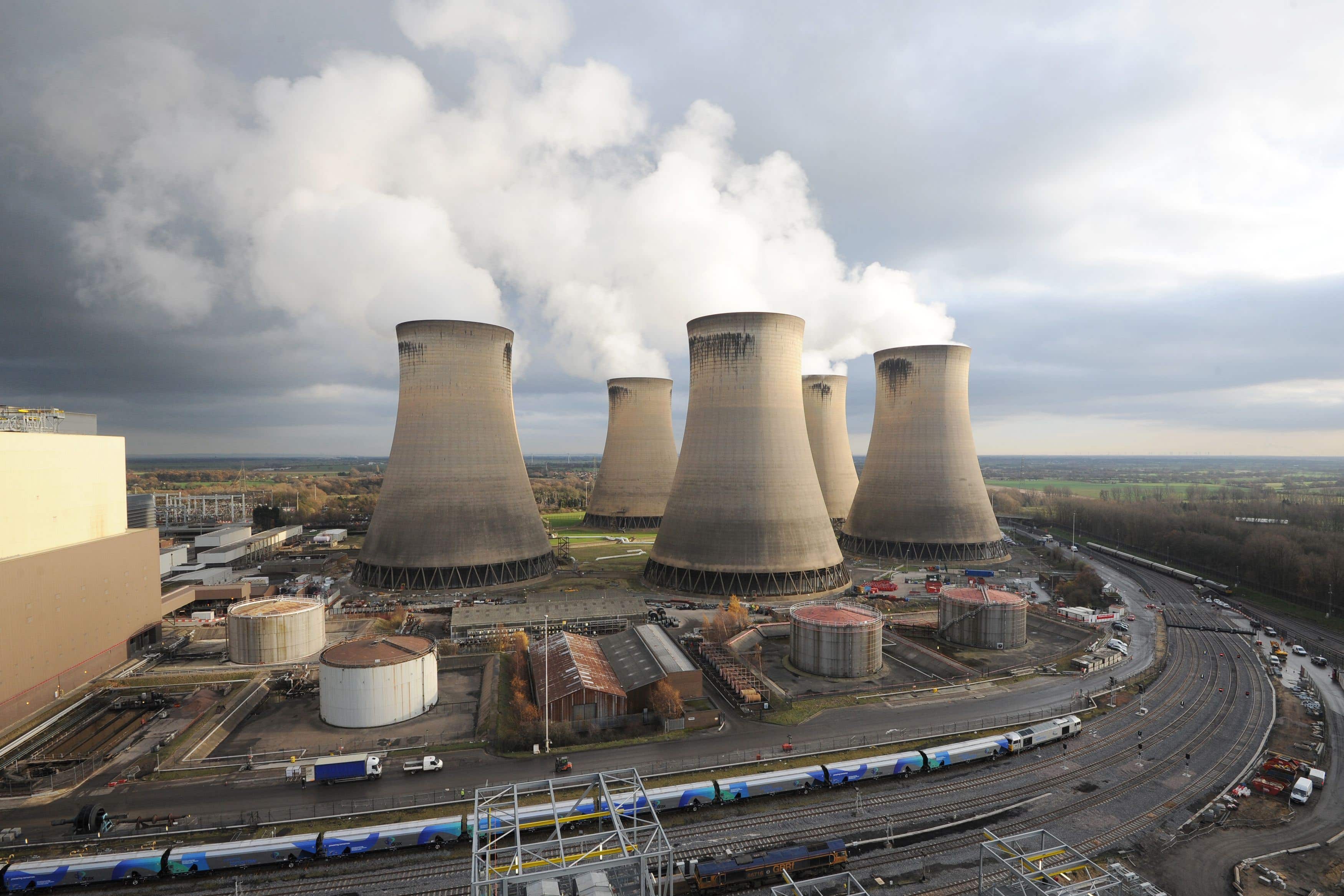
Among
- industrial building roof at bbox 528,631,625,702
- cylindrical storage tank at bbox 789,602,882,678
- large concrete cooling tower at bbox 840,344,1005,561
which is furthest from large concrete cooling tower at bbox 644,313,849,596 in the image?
large concrete cooling tower at bbox 840,344,1005,561

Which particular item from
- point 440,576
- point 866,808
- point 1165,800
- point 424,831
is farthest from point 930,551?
point 424,831

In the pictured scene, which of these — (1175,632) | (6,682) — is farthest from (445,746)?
(1175,632)

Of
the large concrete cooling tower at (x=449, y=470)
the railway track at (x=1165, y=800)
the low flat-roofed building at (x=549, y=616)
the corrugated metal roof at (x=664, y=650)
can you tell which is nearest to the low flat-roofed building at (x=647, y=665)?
the corrugated metal roof at (x=664, y=650)

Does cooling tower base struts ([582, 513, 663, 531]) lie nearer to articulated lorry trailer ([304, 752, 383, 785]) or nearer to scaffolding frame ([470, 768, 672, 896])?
articulated lorry trailer ([304, 752, 383, 785])

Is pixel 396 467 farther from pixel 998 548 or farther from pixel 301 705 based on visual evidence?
pixel 998 548

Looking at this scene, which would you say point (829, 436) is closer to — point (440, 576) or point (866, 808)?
point (440, 576)

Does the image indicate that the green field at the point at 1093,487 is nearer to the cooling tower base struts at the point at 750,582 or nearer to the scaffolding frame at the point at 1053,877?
the cooling tower base struts at the point at 750,582
